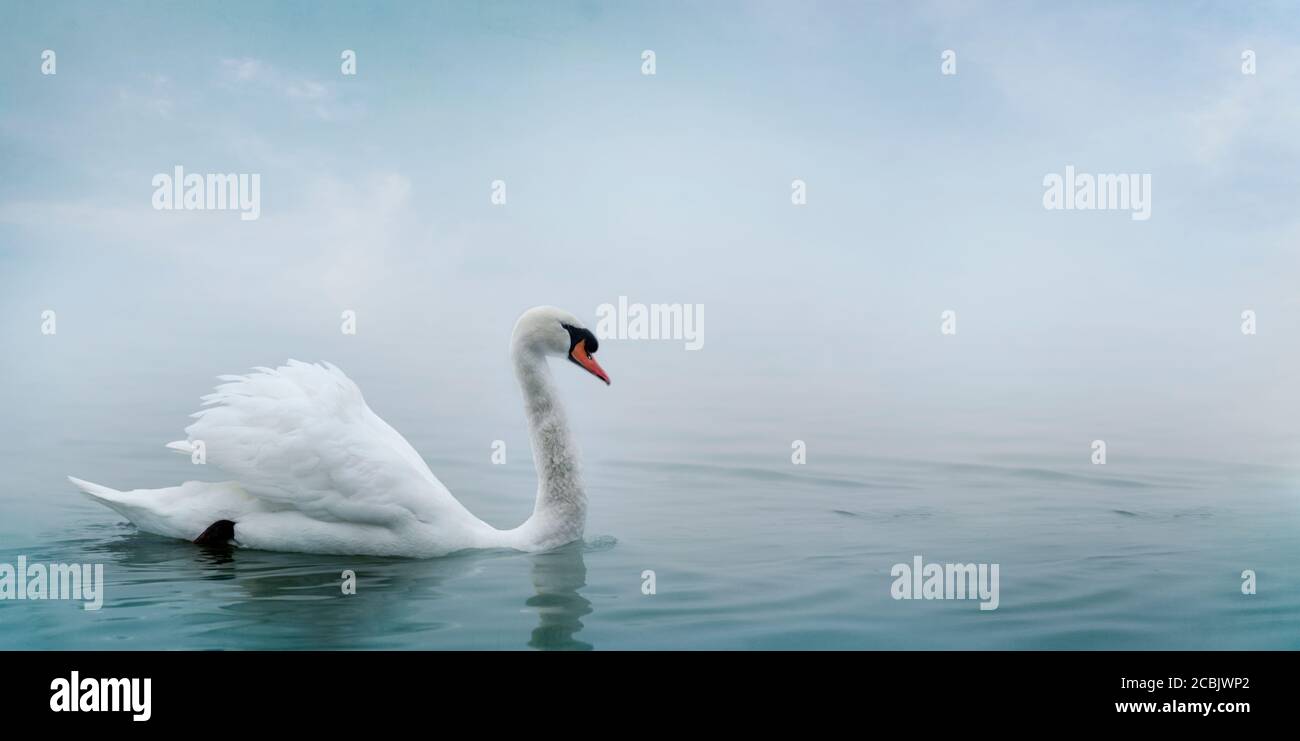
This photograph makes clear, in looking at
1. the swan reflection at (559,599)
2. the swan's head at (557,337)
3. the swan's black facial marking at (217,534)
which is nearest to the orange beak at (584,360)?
the swan's head at (557,337)

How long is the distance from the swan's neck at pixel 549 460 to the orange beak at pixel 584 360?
308mm

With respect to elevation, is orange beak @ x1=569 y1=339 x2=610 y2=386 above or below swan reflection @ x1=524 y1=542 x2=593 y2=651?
above

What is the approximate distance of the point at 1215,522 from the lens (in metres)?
9.45

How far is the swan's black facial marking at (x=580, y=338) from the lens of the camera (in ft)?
25.4

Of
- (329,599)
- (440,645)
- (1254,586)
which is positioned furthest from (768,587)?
(1254,586)

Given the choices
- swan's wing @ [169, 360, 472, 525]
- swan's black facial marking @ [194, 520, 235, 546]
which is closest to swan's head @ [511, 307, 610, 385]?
swan's wing @ [169, 360, 472, 525]

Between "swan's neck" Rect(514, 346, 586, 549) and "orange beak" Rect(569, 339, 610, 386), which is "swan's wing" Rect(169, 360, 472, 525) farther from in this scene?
"orange beak" Rect(569, 339, 610, 386)

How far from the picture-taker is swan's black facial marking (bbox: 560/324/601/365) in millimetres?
7730

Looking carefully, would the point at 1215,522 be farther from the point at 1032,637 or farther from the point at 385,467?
the point at 385,467

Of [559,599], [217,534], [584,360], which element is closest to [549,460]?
[584,360]

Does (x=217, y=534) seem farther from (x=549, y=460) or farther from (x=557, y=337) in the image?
(x=557, y=337)

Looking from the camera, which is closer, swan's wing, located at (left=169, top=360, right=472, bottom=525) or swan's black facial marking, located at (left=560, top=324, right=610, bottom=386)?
swan's wing, located at (left=169, top=360, right=472, bottom=525)

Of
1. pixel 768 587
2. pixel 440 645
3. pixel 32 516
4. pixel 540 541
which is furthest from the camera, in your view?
pixel 32 516

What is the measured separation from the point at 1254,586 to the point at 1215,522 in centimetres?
223
